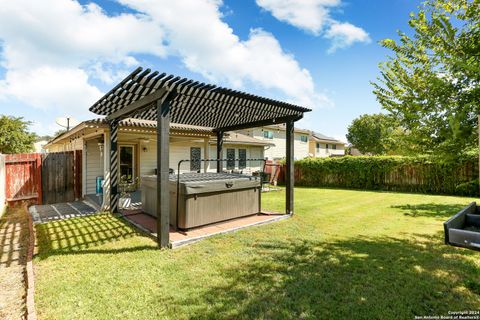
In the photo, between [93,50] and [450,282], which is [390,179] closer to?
[450,282]

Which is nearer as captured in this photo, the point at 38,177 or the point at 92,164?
the point at 38,177

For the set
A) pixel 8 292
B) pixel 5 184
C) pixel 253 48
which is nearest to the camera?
pixel 8 292

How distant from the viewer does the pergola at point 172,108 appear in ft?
15.1

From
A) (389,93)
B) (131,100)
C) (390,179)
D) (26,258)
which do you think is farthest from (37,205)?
(390,179)

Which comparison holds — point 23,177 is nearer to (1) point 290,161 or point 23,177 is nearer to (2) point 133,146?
(2) point 133,146

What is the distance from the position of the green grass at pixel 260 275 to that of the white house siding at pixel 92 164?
4.31 meters

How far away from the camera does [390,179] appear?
13.6m

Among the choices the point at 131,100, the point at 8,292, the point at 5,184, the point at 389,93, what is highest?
→ the point at 131,100

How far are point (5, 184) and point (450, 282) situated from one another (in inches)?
487

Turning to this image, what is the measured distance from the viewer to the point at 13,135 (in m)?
20.4

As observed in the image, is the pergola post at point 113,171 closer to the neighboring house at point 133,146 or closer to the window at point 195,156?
the neighboring house at point 133,146

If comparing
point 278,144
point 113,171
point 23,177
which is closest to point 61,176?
point 23,177

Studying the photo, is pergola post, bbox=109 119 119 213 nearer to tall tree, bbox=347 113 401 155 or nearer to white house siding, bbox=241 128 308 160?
white house siding, bbox=241 128 308 160

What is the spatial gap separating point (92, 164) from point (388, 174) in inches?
595
